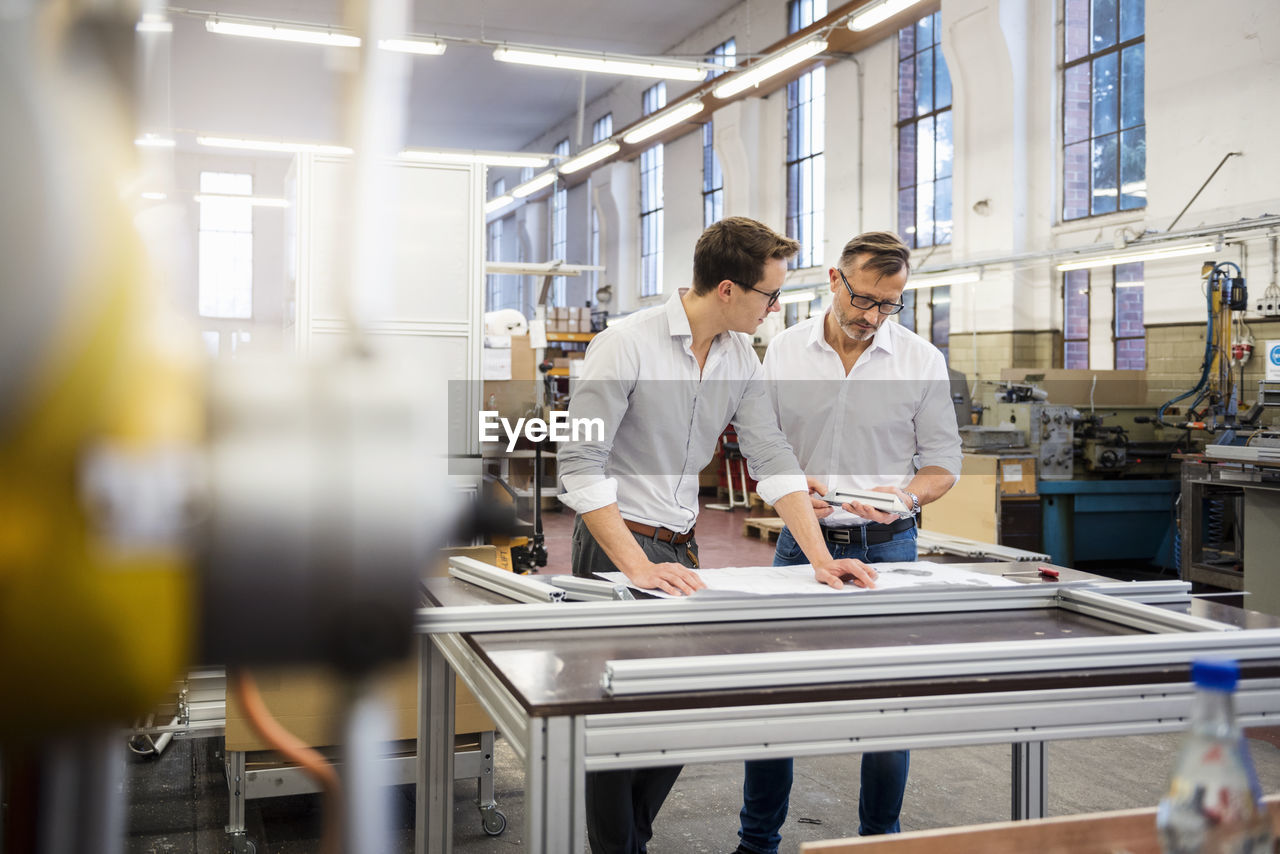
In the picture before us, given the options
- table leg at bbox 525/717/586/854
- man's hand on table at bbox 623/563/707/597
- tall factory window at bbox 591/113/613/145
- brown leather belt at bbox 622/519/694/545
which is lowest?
table leg at bbox 525/717/586/854

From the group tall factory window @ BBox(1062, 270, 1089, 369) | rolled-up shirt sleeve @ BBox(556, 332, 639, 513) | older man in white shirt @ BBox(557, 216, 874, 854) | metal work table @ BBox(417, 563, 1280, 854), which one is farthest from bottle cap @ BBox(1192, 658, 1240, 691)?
tall factory window @ BBox(1062, 270, 1089, 369)

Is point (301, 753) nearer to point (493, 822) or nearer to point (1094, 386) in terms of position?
point (493, 822)

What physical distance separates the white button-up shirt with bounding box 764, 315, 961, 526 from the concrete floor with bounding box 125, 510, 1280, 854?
36.5 inches

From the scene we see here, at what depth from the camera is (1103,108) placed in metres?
7.93

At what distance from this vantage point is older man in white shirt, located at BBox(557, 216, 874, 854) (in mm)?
1923

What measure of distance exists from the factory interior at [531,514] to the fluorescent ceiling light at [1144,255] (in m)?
0.03

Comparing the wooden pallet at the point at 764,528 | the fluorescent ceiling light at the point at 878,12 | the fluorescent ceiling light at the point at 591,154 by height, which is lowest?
the wooden pallet at the point at 764,528

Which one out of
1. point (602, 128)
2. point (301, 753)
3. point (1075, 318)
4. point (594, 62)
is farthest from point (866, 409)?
point (602, 128)

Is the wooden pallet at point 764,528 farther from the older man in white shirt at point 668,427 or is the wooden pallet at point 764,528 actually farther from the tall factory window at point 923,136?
the older man in white shirt at point 668,427

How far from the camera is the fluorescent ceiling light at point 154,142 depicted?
27 cm

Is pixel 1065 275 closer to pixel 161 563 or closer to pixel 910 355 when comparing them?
pixel 910 355

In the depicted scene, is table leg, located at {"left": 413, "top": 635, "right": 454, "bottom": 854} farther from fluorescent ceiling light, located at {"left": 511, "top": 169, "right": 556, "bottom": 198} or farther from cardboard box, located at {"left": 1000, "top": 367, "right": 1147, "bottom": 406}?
fluorescent ceiling light, located at {"left": 511, "top": 169, "right": 556, "bottom": 198}

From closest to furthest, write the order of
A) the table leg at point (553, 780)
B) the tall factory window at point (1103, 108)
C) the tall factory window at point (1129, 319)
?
the table leg at point (553, 780) < the tall factory window at point (1103, 108) < the tall factory window at point (1129, 319)

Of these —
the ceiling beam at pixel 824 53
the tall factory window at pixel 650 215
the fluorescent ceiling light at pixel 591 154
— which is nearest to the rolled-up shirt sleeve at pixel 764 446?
the ceiling beam at pixel 824 53
